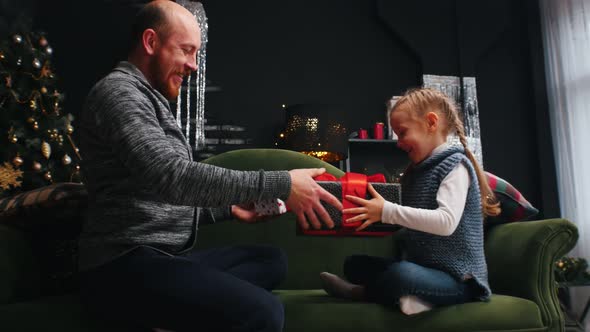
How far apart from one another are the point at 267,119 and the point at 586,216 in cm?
289

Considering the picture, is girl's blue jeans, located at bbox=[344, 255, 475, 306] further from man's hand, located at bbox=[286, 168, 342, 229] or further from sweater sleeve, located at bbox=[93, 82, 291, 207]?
sweater sleeve, located at bbox=[93, 82, 291, 207]

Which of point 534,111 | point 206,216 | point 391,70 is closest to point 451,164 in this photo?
point 206,216

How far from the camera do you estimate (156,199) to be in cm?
117

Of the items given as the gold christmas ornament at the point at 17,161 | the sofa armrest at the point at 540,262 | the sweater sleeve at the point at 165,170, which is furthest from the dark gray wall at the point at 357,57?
the sweater sleeve at the point at 165,170

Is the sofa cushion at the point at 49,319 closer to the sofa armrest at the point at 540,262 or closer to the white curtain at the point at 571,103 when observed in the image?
the sofa armrest at the point at 540,262

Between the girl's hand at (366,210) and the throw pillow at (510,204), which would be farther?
the throw pillow at (510,204)

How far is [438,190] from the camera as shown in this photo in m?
1.47

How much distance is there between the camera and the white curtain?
13.4 feet

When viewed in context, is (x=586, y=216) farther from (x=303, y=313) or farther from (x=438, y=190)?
(x=303, y=313)

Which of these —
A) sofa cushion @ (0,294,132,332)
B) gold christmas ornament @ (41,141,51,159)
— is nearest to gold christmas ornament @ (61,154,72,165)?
gold christmas ornament @ (41,141,51,159)

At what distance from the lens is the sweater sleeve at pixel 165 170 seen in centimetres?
103

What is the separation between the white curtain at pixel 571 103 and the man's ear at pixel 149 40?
3.98m

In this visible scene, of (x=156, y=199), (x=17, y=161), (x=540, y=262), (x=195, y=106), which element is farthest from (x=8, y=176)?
(x=540, y=262)

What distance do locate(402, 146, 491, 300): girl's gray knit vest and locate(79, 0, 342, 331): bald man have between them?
44cm
